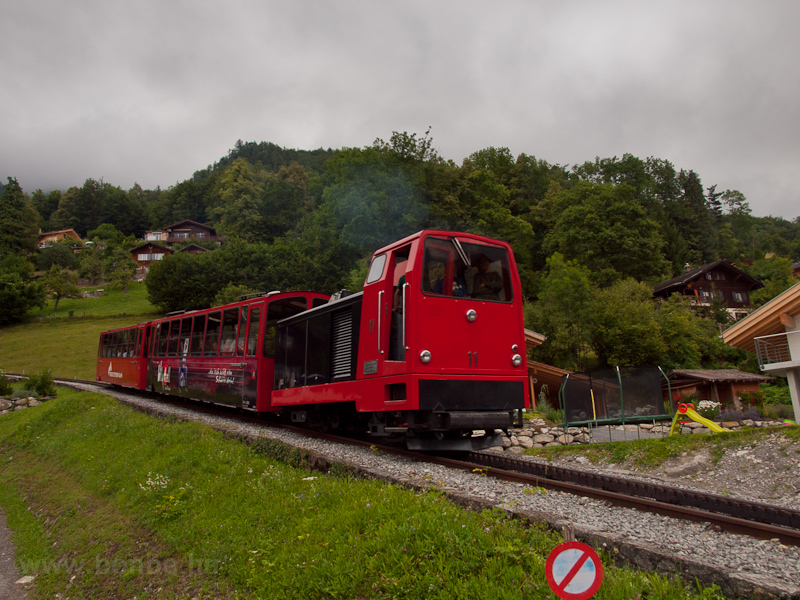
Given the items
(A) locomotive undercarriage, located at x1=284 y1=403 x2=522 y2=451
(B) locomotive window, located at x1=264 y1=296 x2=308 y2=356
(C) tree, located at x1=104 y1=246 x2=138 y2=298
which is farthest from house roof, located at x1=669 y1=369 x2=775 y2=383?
(C) tree, located at x1=104 y1=246 x2=138 y2=298

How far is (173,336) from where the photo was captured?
679 inches

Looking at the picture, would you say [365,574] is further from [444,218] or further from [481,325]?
[444,218]

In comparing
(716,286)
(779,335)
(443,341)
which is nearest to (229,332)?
(443,341)

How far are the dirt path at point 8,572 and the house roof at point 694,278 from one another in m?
51.6

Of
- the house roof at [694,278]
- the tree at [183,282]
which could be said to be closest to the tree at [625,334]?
the house roof at [694,278]

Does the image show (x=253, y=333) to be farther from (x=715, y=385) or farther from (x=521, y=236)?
(x=521, y=236)

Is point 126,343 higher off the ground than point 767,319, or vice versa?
point 767,319

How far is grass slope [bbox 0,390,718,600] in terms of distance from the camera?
11.5 feet

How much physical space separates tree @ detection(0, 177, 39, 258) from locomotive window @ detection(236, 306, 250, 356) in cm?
7977

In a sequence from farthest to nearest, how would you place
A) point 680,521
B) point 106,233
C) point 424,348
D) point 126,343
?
point 106,233
point 126,343
point 424,348
point 680,521

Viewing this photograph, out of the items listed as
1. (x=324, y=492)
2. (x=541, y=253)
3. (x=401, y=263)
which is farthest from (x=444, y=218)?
(x=324, y=492)

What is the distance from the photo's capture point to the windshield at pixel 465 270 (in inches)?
306

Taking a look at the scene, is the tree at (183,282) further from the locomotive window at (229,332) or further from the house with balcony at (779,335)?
the house with balcony at (779,335)

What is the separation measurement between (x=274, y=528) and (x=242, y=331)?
8526mm
